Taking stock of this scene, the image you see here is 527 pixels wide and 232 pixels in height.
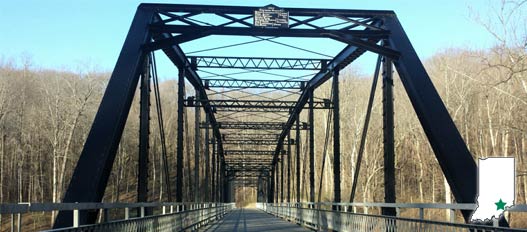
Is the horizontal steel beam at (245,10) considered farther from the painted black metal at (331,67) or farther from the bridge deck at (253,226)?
the bridge deck at (253,226)

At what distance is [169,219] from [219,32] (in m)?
5.30

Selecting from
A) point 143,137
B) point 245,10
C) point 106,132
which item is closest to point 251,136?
point 143,137

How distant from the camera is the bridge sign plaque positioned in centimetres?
1561

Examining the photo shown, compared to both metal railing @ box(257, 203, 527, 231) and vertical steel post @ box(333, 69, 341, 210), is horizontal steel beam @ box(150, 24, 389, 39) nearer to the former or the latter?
metal railing @ box(257, 203, 527, 231)

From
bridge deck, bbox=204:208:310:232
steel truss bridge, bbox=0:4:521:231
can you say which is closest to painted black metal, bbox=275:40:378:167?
A: steel truss bridge, bbox=0:4:521:231

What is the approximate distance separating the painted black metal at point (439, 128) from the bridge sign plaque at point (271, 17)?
3.00 meters

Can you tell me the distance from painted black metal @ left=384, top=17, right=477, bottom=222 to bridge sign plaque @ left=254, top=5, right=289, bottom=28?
3003 millimetres

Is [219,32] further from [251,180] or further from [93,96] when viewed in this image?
[251,180]

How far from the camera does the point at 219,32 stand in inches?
616

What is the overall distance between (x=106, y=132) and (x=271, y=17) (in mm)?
6078

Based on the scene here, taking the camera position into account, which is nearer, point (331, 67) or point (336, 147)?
point (336, 147)

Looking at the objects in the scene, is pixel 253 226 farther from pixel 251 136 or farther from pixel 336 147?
pixel 251 136

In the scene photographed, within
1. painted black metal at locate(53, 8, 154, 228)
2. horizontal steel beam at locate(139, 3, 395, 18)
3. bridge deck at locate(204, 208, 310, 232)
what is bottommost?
bridge deck at locate(204, 208, 310, 232)

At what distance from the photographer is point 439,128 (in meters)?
12.4
